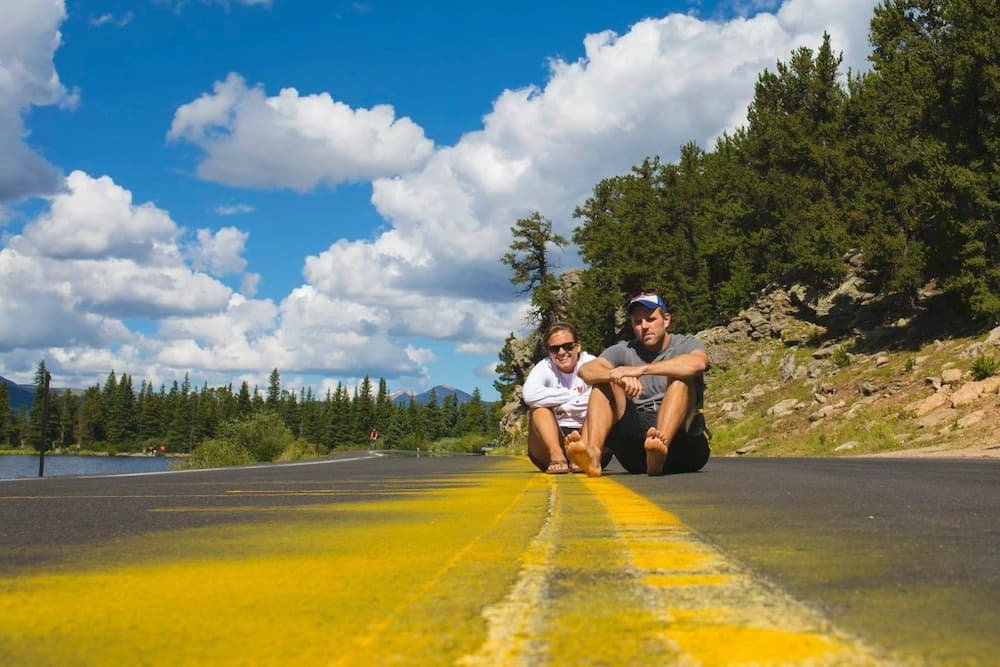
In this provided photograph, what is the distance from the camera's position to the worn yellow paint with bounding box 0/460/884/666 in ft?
4.27

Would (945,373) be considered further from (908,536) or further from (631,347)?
(908,536)

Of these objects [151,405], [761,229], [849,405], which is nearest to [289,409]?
[151,405]

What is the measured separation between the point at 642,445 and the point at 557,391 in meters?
0.90

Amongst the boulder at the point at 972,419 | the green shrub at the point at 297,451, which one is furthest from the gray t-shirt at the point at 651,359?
the green shrub at the point at 297,451

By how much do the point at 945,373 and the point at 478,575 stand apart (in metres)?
22.8

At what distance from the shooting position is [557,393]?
7434 mm

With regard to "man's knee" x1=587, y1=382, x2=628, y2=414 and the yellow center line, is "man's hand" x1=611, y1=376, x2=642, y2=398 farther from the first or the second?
the yellow center line

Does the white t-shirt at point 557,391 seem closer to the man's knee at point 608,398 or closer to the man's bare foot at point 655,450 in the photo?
the man's knee at point 608,398

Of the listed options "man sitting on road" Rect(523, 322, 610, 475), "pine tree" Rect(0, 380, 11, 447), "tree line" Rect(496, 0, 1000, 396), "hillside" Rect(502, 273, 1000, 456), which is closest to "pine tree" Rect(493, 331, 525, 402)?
"tree line" Rect(496, 0, 1000, 396)

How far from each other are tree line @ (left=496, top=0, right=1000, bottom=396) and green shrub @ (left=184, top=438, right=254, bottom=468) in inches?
945

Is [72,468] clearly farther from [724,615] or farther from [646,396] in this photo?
[724,615]

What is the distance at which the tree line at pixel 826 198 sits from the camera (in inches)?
947

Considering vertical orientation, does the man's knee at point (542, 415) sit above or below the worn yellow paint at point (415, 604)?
above

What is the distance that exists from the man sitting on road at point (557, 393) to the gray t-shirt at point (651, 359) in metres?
0.30
